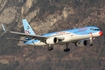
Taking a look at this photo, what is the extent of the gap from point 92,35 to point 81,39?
5663mm

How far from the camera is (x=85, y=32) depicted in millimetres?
196375

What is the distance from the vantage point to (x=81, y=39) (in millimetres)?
198250

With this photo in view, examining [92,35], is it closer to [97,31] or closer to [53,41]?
[97,31]

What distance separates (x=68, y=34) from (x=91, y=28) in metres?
8.72

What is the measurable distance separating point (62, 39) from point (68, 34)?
2.95m

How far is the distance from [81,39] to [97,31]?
22.8ft

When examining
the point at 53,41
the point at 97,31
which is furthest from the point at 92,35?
the point at 53,41

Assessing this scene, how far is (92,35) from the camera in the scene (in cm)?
19425

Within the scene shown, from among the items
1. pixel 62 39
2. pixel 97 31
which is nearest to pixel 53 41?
pixel 62 39

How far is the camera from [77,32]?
7771 inches

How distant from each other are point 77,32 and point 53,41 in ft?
31.5

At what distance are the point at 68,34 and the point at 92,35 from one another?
9546 millimetres

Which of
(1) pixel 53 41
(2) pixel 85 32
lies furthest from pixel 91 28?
(1) pixel 53 41

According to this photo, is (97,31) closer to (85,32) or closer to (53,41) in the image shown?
(85,32)
